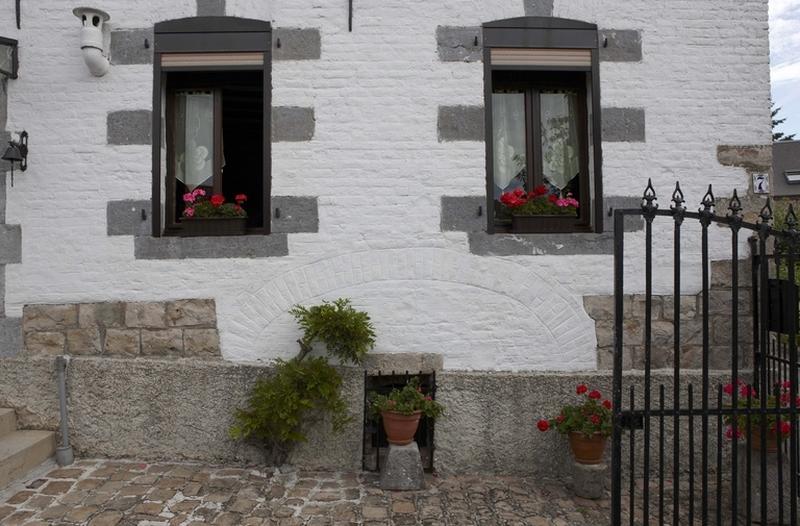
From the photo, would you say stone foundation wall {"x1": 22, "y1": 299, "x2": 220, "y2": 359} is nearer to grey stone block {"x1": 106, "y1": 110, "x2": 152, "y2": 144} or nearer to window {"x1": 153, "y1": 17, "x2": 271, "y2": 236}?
window {"x1": 153, "y1": 17, "x2": 271, "y2": 236}

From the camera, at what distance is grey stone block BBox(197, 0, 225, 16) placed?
179 inches

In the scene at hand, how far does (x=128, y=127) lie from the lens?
4.52 m

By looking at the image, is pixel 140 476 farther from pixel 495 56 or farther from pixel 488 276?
pixel 495 56

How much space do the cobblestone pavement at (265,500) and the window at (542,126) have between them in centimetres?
201

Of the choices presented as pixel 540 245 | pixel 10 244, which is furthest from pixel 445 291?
pixel 10 244

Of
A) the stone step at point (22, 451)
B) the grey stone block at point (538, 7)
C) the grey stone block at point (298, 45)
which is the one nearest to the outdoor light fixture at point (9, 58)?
the grey stone block at point (298, 45)

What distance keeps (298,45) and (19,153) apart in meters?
2.34

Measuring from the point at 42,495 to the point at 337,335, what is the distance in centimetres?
223

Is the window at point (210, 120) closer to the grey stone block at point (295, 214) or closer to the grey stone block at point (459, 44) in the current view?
the grey stone block at point (295, 214)

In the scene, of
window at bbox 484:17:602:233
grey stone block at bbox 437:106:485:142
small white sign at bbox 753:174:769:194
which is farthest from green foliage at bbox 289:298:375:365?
small white sign at bbox 753:174:769:194

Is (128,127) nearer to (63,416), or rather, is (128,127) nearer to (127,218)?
(127,218)

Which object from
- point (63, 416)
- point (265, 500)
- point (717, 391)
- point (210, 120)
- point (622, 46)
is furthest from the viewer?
point (210, 120)

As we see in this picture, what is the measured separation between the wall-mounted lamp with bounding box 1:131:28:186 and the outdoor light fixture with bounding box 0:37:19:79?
49 cm

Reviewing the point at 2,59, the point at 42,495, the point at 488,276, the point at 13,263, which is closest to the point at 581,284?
the point at 488,276
